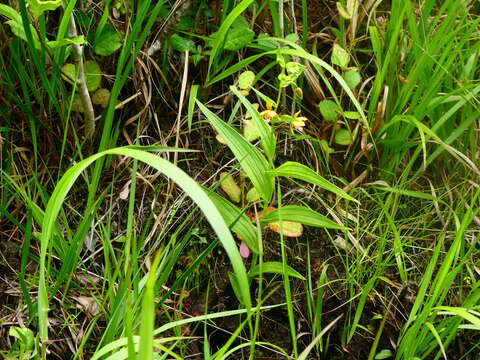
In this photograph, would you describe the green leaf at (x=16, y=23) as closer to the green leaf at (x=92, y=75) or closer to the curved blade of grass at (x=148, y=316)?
the green leaf at (x=92, y=75)

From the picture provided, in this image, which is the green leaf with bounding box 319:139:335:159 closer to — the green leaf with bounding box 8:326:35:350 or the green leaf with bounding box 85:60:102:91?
the green leaf with bounding box 85:60:102:91

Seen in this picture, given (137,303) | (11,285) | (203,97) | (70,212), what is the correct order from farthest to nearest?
(203,97) → (70,212) → (11,285) → (137,303)

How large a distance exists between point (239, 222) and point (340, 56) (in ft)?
1.76

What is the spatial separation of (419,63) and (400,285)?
20.5 inches

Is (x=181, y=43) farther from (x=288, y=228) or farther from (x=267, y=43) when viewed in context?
(x=288, y=228)

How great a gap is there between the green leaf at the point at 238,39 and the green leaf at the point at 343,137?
325mm

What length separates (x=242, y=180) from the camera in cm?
135

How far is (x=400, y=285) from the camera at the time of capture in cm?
135

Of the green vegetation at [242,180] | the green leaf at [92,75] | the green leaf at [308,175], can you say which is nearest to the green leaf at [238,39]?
the green vegetation at [242,180]

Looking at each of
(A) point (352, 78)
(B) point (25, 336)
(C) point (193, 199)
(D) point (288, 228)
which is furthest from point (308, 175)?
(B) point (25, 336)

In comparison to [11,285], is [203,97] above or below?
above

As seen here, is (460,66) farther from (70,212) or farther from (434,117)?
(70,212)

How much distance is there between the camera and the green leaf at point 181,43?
1420 millimetres

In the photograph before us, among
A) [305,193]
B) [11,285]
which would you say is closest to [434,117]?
[305,193]
